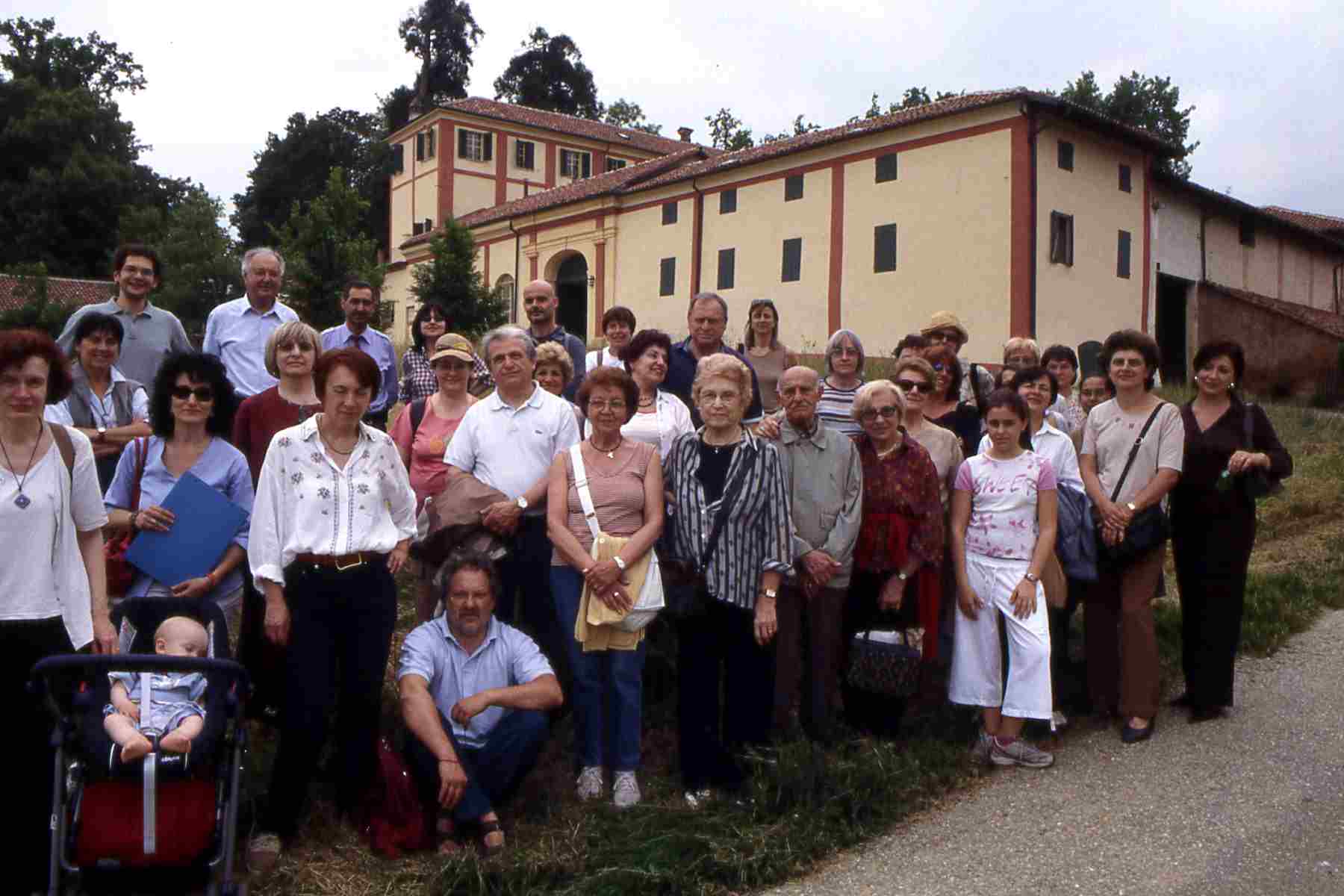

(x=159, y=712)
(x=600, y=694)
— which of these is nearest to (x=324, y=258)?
(x=600, y=694)

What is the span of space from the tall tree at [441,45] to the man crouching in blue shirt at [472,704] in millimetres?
58857

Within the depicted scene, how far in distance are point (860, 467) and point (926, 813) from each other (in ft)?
5.28

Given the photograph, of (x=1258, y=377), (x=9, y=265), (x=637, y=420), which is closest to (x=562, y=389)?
(x=637, y=420)

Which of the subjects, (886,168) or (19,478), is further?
(886,168)

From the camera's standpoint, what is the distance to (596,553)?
Answer: 4.93 m

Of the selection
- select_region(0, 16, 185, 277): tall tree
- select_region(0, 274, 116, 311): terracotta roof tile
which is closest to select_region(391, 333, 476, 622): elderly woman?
select_region(0, 274, 116, 311): terracotta roof tile

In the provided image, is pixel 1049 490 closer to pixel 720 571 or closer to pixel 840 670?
pixel 840 670

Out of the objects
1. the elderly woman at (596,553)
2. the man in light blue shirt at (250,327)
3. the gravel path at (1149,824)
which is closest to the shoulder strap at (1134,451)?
the gravel path at (1149,824)

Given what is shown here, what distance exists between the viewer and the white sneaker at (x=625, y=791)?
4.92 meters

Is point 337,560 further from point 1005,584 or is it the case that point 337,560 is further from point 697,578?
point 1005,584

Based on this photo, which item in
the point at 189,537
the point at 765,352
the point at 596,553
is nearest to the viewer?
the point at 189,537

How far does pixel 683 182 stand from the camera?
113 ft

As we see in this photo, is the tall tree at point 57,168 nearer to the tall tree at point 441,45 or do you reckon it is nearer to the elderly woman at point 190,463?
the tall tree at point 441,45

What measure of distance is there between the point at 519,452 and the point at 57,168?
5060cm
